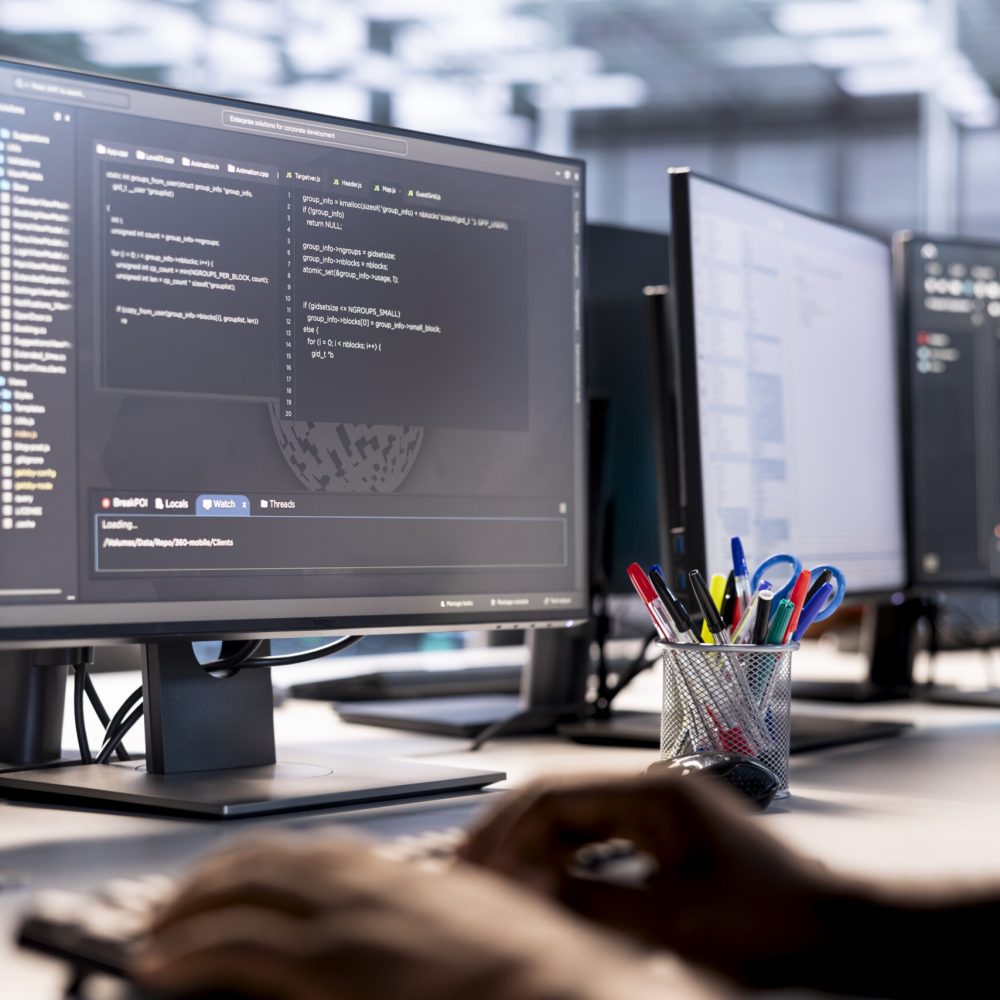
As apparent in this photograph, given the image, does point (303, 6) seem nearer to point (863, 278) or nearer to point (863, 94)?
point (863, 94)

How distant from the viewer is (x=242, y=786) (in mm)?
915

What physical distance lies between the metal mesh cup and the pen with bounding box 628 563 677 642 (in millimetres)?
16

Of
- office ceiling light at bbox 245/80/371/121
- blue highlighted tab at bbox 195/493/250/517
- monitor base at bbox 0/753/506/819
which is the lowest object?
monitor base at bbox 0/753/506/819

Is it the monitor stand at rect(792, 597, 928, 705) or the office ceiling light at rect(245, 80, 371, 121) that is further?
the office ceiling light at rect(245, 80, 371, 121)

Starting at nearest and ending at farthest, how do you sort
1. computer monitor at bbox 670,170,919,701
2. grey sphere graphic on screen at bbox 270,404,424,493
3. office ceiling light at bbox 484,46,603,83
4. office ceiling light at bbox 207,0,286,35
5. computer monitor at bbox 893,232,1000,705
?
1. grey sphere graphic on screen at bbox 270,404,424,493
2. computer monitor at bbox 670,170,919,701
3. computer monitor at bbox 893,232,1000,705
4. office ceiling light at bbox 207,0,286,35
5. office ceiling light at bbox 484,46,603,83

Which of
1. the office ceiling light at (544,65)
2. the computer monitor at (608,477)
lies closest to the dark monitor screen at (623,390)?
the computer monitor at (608,477)

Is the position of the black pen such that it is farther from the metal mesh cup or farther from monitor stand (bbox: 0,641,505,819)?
monitor stand (bbox: 0,641,505,819)

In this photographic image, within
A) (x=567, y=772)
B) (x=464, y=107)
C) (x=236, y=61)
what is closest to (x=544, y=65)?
(x=464, y=107)

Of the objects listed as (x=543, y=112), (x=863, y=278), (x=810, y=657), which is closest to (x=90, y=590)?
(x=863, y=278)

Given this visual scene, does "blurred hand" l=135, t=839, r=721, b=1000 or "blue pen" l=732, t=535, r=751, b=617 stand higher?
"blue pen" l=732, t=535, r=751, b=617

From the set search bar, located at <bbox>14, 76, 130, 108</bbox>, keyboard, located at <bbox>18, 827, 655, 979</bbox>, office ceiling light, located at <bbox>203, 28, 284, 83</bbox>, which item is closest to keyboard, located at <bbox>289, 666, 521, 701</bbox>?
search bar, located at <bbox>14, 76, 130, 108</bbox>

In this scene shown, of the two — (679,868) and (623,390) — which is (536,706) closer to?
(623,390)

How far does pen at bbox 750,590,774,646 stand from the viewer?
1026mm

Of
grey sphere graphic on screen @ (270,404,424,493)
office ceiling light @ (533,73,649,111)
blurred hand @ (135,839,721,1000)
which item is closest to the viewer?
blurred hand @ (135,839,721,1000)
